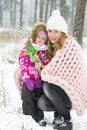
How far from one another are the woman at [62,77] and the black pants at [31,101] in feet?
0.50

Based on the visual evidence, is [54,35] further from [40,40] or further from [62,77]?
[62,77]

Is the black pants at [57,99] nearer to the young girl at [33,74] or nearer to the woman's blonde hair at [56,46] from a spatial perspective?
the young girl at [33,74]

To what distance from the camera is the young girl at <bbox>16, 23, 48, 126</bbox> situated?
3898 mm

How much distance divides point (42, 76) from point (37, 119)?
508mm

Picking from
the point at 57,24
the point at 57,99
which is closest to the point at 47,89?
the point at 57,99

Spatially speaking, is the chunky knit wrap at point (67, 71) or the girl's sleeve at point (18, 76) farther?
the girl's sleeve at point (18, 76)

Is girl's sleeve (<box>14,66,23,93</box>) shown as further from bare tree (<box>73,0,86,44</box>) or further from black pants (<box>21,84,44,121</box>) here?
bare tree (<box>73,0,86,44</box>)

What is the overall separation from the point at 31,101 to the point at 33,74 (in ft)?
0.95

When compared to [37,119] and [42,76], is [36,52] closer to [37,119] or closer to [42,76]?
[42,76]

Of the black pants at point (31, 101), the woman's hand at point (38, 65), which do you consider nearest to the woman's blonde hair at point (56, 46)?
the woman's hand at point (38, 65)

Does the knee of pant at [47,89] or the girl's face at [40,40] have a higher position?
the girl's face at [40,40]

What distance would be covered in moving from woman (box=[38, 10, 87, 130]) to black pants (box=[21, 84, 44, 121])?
0.15m

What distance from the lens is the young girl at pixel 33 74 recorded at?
3.90 m

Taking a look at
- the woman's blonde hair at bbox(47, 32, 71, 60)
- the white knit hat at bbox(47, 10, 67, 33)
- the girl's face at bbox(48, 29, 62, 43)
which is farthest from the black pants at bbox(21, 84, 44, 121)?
the white knit hat at bbox(47, 10, 67, 33)
